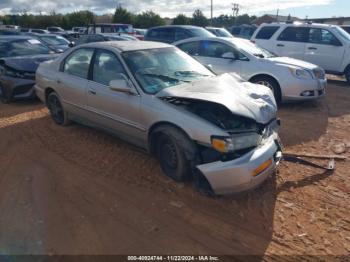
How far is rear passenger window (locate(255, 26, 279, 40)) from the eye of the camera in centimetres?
1147

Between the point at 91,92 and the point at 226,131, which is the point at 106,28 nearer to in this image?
the point at 91,92

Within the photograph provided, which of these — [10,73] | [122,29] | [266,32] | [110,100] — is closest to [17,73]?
[10,73]

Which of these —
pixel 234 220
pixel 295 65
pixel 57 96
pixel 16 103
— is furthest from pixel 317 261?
pixel 16 103

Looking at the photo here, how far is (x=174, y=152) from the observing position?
3.87 metres

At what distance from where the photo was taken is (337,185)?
3.96 metres

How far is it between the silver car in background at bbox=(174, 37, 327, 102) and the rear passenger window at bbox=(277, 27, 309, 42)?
3556 millimetres

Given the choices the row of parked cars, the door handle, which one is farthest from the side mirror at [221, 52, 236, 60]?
the door handle

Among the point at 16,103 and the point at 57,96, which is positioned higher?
the point at 57,96

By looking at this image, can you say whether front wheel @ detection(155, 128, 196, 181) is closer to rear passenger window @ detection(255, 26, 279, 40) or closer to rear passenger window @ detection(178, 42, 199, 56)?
rear passenger window @ detection(178, 42, 199, 56)

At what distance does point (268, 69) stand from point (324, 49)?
446 centimetres

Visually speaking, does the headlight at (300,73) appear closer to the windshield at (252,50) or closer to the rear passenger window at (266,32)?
the windshield at (252,50)

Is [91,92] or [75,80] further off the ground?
[75,80]

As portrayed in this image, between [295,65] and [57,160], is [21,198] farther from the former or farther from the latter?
[295,65]

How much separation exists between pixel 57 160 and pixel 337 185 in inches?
149
